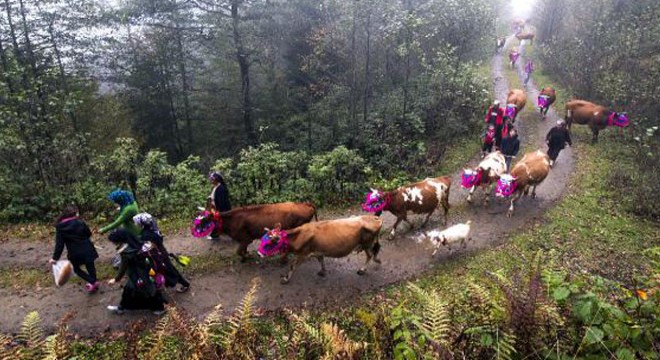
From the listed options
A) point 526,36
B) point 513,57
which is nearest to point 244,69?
point 513,57

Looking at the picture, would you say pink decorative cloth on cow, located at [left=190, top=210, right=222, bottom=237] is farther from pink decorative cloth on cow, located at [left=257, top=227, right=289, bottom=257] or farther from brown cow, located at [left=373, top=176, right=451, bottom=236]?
brown cow, located at [left=373, top=176, right=451, bottom=236]

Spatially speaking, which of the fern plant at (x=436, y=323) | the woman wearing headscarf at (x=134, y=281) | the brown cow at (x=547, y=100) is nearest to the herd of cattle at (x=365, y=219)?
the woman wearing headscarf at (x=134, y=281)

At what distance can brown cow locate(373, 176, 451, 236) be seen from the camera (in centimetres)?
1241

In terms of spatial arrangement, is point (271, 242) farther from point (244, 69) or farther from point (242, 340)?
point (244, 69)

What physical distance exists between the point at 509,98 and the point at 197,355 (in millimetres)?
23115

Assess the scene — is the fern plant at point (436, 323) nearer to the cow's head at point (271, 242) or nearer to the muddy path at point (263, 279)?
the muddy path at point (263, 279)

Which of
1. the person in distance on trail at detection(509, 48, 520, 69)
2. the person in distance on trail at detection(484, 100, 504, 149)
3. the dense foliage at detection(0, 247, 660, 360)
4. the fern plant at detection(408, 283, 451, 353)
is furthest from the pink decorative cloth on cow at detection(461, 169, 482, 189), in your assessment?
the person in distance on trail at detection(509, 48, 520, 69)

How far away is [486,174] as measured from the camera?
1436cm

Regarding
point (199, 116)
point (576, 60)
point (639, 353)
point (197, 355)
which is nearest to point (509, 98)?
point (576, 60)

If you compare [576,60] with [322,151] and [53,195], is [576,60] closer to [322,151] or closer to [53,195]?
[322,151]

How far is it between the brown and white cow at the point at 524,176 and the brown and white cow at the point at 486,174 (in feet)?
1.70

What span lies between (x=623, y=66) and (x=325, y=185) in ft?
64.6

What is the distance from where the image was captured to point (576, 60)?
26.4 meters

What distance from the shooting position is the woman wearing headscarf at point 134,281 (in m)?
8.43
